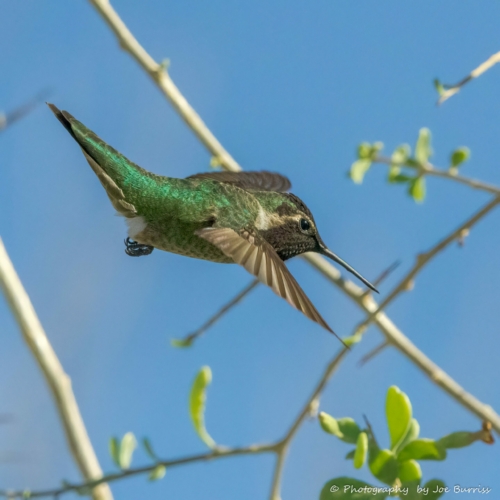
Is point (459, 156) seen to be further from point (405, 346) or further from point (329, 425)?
point (329, 425)

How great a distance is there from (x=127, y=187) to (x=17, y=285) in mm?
767

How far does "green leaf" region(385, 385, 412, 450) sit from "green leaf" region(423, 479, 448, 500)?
176 millimetres

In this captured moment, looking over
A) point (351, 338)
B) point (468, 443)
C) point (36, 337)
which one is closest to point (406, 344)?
point (351, 338)

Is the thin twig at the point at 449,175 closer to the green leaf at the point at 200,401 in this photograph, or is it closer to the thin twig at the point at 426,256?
the thin twig at the point at 426,256

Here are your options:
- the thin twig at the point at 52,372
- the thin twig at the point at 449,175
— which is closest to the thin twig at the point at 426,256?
the thin twig at the point at 449,175

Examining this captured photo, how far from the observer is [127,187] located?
2736 millimetres

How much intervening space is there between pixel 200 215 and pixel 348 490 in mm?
1266

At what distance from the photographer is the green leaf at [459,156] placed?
113 inches

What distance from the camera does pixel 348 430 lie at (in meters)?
1.97

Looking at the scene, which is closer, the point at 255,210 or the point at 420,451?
the point at 420,451

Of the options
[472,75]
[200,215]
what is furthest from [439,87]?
[200,215]

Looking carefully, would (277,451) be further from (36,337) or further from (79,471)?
(36,337)

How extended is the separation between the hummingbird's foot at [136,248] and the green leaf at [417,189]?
115 cm

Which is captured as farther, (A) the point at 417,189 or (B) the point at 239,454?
(A) the point at 417,189
